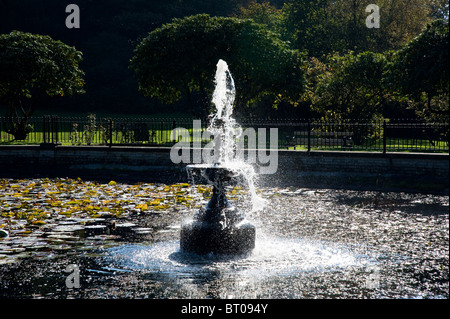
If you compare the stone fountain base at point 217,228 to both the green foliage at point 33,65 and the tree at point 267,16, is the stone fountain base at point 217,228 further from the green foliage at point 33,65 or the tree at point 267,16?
the tree at point 267,16

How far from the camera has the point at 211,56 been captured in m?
26.1

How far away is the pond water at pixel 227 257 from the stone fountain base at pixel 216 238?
0.15 meters

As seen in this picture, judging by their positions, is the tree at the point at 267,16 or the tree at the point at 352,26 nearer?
the tree at the point at 352,26

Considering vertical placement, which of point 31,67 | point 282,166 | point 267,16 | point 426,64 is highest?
point 267,16

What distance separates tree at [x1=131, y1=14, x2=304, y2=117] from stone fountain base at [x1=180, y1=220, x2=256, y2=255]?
58.6 ft

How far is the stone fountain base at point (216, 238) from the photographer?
331 inches

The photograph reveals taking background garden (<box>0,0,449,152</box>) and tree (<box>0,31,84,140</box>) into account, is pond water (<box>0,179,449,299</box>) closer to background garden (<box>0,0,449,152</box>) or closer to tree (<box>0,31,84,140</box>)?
background garden (<box>0,0,449,152</box>)

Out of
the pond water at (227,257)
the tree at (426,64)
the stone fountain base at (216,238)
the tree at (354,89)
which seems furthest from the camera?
the tree at (354,89)

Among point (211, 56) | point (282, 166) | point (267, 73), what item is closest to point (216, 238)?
point (282, 166)

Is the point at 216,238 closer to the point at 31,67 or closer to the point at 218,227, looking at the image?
the point at 218,227

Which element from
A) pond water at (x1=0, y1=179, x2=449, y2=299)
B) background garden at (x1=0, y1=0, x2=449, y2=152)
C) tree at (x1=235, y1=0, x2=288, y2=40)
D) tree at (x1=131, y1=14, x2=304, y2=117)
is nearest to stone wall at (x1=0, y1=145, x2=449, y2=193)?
background garden at (x1=0, y1=0, x2=449, y2=152)

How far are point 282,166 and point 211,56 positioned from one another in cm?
908

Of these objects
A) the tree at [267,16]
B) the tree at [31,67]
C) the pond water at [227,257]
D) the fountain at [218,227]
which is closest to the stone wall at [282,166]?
the pond water at [227,257]
